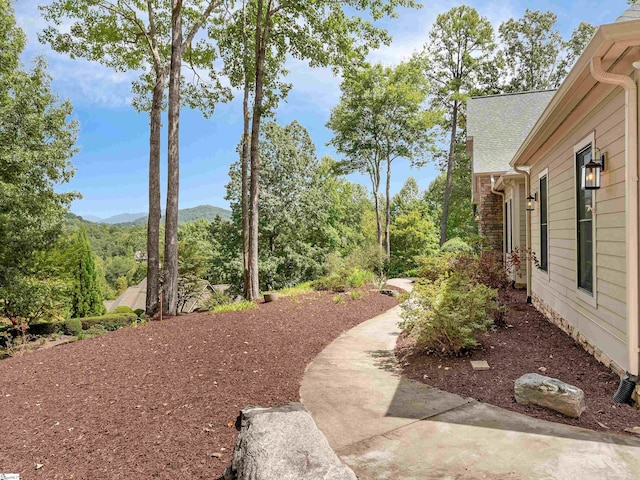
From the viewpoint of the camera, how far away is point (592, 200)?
425 cm

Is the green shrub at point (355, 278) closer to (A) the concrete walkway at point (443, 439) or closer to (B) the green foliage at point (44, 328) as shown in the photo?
(A) the concrete walkway at point (443, 439)

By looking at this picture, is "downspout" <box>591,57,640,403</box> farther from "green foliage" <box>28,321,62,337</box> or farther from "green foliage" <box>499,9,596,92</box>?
"green foliage" <box>499,9,596,92</box>

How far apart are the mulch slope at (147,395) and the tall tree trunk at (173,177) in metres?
2.27

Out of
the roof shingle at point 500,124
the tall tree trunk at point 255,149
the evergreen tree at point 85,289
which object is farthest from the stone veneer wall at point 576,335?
the evergreen tree at point 85,289

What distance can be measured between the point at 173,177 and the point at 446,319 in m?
6.97

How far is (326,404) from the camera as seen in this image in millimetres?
3592

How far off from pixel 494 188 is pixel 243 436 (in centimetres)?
1077

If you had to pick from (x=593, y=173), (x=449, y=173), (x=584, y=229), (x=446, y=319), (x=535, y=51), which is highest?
(x=535, y=51)

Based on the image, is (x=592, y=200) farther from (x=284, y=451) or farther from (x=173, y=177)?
(x=173, y=177)

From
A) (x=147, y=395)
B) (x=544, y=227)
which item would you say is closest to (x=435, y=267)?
(x=544, y=227)

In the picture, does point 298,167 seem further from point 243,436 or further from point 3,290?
point 243,436

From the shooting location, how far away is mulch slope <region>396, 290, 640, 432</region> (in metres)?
3.11

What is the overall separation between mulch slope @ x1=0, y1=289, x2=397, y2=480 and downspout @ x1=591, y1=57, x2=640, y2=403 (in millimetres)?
2846

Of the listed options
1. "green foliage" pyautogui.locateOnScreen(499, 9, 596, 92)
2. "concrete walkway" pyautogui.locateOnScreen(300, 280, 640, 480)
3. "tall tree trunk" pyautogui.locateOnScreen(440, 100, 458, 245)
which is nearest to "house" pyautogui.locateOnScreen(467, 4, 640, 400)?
"concrete walkway" pyautogui.locateOnScreen(300, 280, 640, 480)
